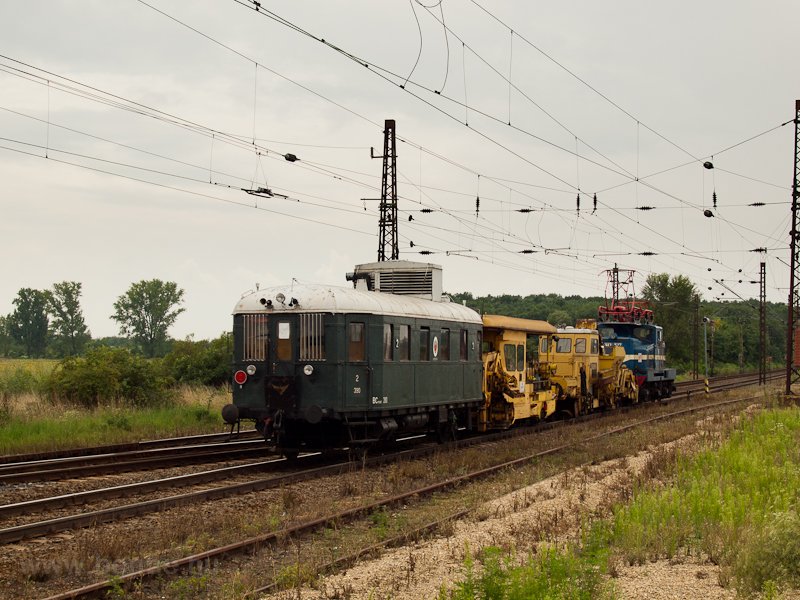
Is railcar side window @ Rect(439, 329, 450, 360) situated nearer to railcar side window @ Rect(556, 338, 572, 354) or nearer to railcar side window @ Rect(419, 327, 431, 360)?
railcar side window @ Rect(419, 327, 431, 360)

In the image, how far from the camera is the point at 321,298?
655 inches

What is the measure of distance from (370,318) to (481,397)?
6074 millimetres

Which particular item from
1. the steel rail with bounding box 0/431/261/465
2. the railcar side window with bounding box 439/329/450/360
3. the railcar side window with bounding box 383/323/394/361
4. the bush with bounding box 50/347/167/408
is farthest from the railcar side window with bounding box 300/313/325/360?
the bush with bounding box 50/347/167/408

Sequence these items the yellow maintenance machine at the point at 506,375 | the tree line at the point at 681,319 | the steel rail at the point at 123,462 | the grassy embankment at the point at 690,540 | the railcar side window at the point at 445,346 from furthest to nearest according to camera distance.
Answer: the tree line at the point at 681,319, the yellow maintenance machine at the point at 506,375, the railcar side window at the point at 445,346, the steel rail at the point at 123,462, the grassy embankment at the point at 690,540

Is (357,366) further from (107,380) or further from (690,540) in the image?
(107,380)

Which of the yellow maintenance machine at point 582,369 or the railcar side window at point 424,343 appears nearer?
the railcar side window at point 424,343

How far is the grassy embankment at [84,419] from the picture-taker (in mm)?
19647

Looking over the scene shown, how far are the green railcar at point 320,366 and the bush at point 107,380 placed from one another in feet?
35.4

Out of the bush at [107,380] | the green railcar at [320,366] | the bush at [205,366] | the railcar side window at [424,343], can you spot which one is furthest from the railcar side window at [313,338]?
the bush at [205,366]

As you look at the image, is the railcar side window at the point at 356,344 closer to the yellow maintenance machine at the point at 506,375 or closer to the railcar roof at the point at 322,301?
the railcar roof at the point at 322,301

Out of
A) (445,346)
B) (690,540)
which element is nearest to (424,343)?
(445,346)

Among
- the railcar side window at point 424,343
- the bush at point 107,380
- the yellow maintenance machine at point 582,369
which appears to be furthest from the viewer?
the yellow maintenance machine at point 582,369

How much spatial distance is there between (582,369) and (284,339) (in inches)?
620

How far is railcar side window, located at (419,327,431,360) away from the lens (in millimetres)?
18812
